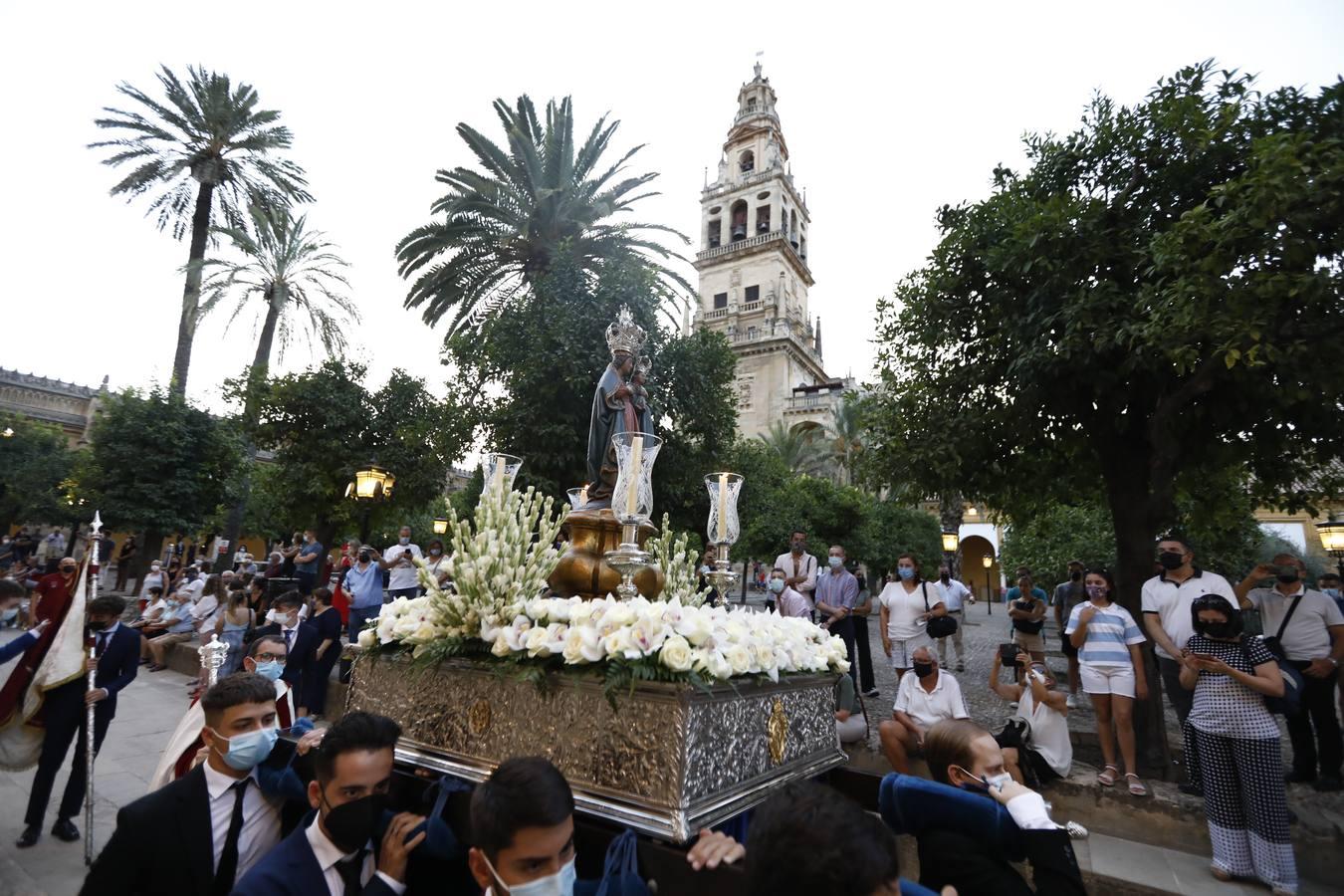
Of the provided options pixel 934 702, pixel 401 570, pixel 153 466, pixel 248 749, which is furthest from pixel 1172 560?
pixel 153 466

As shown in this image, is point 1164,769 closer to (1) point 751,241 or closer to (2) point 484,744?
(2) point 484,744

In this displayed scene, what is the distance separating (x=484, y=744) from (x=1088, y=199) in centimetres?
723

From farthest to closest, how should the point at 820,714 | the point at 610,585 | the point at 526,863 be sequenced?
the point at 610,585 → the point at 820,714 → the point at 526,863

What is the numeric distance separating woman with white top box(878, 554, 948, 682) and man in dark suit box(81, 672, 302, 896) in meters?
6.35

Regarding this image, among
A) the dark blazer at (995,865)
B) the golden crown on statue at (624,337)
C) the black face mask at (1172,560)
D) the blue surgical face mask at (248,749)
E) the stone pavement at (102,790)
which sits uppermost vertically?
the golden crown on statue at (624,337)

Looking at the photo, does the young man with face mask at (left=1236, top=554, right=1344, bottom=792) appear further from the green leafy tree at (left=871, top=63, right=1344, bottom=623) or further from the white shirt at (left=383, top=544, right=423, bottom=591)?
the white shirt at (left=383, top=544, right=423, bottom=591)

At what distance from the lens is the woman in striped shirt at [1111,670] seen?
16.5 ft

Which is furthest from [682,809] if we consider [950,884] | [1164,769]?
[1164,769]

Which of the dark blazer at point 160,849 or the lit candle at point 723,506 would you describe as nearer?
the dark blazer at point 160,849

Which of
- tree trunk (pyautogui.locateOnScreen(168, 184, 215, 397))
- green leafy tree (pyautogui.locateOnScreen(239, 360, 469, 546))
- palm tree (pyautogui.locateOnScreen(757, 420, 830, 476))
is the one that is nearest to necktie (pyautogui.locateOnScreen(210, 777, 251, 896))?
green leafy tree (pyautogui.locateOnScreen(239, 360, 469, 546))

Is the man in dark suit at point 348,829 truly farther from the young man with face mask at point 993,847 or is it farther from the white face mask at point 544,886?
the young man with face mask at point 993,847

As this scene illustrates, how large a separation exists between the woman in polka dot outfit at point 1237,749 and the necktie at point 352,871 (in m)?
4.92

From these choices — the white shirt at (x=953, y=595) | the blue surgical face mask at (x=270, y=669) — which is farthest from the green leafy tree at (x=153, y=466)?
the white shirt at (x=953, y=595)

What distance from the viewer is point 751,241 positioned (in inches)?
1678
